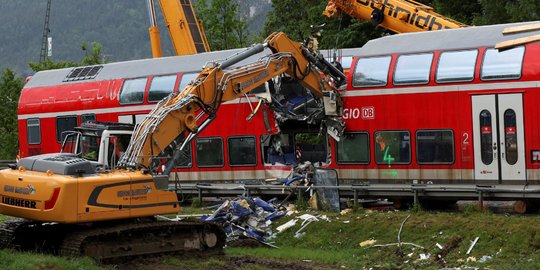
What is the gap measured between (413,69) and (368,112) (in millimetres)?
1840

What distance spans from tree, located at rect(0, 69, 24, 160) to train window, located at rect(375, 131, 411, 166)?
44550 mm

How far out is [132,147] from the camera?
2138 cm

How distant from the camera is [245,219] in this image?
24641mm

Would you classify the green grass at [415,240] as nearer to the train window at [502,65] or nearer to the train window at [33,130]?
the train window at [502,65]

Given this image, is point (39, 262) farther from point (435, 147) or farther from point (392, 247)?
point (435, 147)

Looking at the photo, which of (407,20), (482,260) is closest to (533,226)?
(482,260)

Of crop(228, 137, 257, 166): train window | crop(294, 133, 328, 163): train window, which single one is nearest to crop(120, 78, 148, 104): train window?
crop(228, 137, 257, 166): train window

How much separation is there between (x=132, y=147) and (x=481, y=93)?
10.0 m

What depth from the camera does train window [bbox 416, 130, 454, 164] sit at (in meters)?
26.8

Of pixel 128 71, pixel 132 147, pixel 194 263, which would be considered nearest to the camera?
pixel 194 263

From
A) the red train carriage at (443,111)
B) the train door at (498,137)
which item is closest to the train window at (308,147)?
the red train carriage at (443,111)

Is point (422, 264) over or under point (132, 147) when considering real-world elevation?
under

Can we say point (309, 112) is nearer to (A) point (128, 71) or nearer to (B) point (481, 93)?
(B) point (481, 93)

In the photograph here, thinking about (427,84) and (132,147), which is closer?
(132,147)
